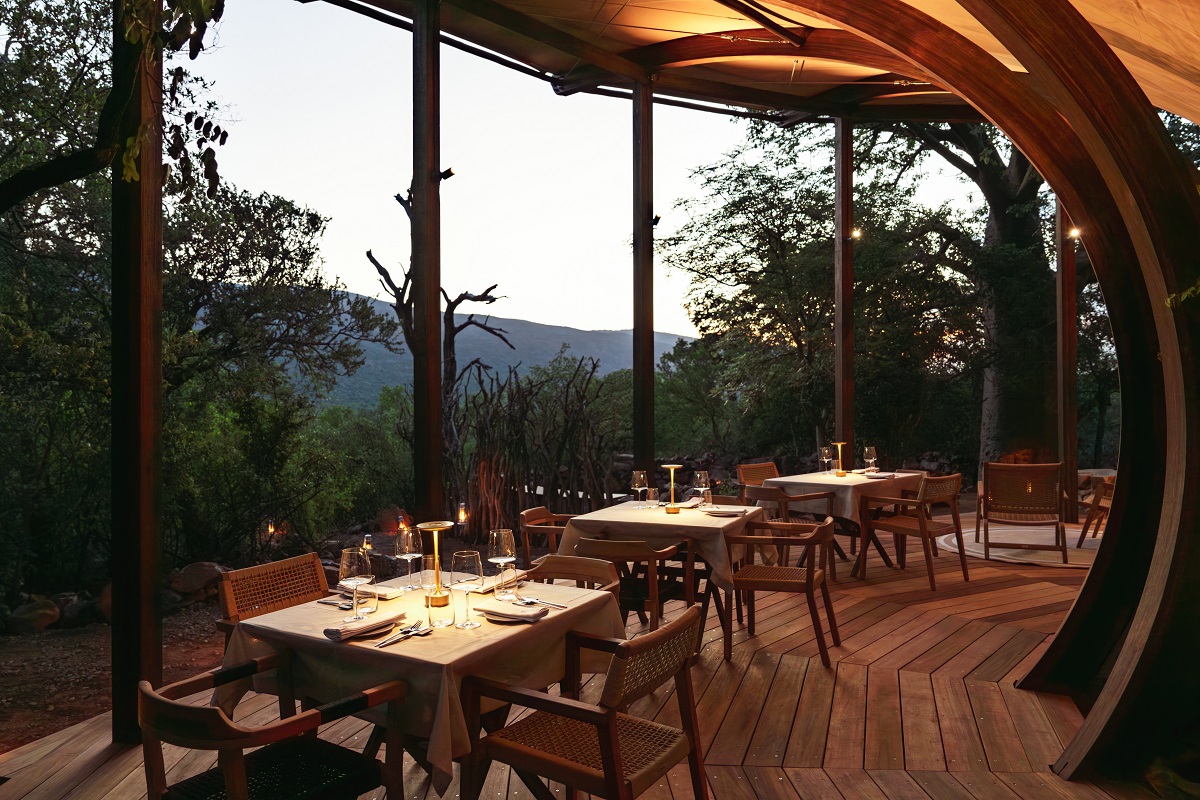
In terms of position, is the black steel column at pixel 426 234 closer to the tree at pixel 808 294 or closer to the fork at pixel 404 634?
the fork at pixel 404 634

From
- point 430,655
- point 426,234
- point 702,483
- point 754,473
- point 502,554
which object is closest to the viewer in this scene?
point 430,655

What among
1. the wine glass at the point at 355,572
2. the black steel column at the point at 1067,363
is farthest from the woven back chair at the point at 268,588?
the black steel column at the point at 1067,363

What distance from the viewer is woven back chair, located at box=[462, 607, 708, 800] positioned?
224 centimetres

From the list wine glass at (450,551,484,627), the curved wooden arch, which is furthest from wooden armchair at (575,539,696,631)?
the curved wooden arch

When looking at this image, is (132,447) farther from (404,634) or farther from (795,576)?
(795,576)

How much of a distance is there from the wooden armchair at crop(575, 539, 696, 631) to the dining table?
0.84 metres

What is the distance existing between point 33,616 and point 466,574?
421 centimetres

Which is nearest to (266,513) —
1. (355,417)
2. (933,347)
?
(355,417)

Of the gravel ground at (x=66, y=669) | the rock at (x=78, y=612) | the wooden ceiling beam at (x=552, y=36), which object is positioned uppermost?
the wooden ceiling beam at (x=552, y=36)

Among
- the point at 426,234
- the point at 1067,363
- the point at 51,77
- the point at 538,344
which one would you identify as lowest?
the point at 1067,363

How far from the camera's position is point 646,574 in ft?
14.8

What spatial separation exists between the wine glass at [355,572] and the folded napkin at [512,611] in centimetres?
40

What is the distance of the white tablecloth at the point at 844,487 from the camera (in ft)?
21.3

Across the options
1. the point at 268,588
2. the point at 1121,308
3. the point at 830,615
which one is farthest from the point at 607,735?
the point at 1121,308
